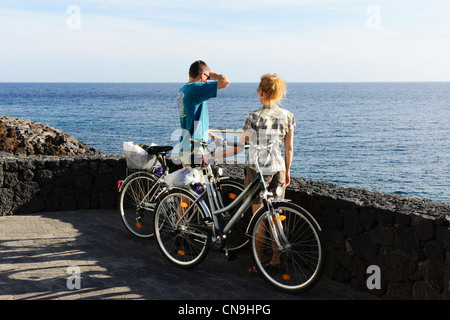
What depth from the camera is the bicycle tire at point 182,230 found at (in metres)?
5.28

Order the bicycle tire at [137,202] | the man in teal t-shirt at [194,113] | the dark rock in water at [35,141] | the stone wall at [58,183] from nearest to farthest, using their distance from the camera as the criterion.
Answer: the man in teal t-shirt at [194,113]
the bicycle tire at [137,202]
the stone wall at [58,183]
the dark rock in water at [35,141]

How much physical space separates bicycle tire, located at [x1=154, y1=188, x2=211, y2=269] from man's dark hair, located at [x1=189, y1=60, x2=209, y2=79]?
125 centimetres

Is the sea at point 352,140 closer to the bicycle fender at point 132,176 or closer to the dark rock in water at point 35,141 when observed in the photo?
the bicycle fender at point 132,176

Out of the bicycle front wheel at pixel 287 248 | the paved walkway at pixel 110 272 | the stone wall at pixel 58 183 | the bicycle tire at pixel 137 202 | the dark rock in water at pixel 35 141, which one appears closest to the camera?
the bicycle front wheel at pixel 287 248

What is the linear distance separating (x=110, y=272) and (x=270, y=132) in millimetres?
2230

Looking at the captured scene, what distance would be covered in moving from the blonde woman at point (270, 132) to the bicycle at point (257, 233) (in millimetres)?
136

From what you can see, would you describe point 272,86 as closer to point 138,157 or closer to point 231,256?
point 231,256

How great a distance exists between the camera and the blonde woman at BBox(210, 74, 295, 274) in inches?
188

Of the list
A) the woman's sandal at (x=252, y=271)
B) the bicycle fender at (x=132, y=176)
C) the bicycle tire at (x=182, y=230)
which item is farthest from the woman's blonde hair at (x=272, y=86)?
the bicycle fender at (x=132, y=176)

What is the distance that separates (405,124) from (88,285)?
71.7 metres

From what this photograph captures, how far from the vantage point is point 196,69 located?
17.6 feet

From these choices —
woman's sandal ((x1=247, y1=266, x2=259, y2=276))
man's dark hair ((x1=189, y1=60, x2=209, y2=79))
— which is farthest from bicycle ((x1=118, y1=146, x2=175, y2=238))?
woman's sandal ((x1=247, y1=266, x2=259, y2=276))

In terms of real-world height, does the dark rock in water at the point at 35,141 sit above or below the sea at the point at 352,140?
above

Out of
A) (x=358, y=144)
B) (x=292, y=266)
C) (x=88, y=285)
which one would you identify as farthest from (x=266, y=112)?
(x=358, y=144)
